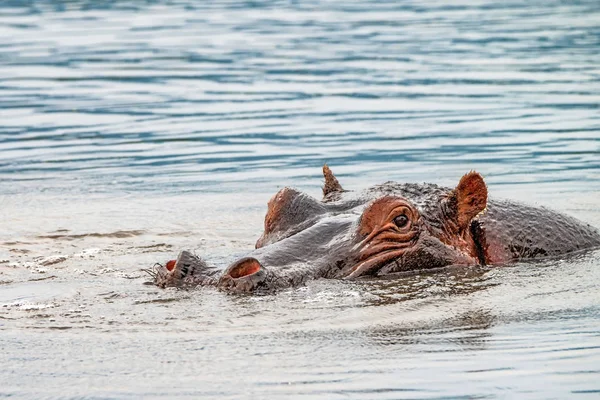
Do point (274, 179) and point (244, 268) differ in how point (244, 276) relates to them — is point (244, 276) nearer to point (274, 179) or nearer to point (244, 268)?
point (244, 268)

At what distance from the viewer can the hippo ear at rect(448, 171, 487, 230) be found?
27.3 ft

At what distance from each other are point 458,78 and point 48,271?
507 inches

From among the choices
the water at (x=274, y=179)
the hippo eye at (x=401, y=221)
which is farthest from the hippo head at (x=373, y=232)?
the water at (x=274, y=179)

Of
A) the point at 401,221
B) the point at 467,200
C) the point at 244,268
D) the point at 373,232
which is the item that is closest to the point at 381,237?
the point at 373,232

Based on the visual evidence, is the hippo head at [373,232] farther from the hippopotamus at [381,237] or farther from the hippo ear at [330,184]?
the hippo ear at [330,184]

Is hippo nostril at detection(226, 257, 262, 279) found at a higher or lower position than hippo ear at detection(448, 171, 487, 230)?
lower

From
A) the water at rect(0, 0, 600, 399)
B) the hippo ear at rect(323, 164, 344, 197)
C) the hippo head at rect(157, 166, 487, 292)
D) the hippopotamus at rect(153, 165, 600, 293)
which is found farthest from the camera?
the hippo ear at rect(323, 164, 344, 197)

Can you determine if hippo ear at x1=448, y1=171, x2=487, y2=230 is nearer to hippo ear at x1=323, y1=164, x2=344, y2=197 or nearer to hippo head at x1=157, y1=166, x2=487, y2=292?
hippo head at x1=157, y1=166, x2=487, y2=292

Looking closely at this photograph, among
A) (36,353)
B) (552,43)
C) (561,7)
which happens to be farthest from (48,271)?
(561,7)

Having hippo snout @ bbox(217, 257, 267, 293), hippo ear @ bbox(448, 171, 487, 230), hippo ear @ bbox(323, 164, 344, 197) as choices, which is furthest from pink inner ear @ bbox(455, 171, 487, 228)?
hippo snout @ bbox(217, 257, 267, 293)

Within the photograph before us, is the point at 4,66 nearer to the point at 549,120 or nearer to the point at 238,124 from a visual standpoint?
the point at 238,124

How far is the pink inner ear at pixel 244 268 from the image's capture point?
7406 mm

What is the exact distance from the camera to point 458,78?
2088 cm

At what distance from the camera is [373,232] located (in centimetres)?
807
